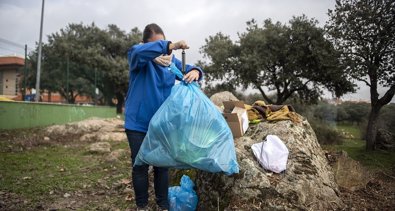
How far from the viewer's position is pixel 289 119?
381cm

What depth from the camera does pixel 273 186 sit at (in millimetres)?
2885

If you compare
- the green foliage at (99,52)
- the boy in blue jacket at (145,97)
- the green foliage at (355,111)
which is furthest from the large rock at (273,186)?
the green foliage at (99,52)

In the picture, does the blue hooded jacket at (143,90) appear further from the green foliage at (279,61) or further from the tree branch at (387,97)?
the green foliage at (279,61)

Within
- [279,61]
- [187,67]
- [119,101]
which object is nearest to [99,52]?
[119,101]

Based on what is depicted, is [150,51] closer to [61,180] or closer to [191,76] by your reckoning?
[191,76]

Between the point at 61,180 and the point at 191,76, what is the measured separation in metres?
2.95

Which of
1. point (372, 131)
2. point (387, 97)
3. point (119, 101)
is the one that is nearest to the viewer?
point (387, 97)

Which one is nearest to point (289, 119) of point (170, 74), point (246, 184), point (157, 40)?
point (246, 184)

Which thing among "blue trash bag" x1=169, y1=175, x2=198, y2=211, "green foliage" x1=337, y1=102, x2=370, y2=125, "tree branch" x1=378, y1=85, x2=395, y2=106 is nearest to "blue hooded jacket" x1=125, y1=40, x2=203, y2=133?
"blue trash bag" x1=169, y1=175, x2=198, y2=211

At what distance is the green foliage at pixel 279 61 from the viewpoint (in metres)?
17.7

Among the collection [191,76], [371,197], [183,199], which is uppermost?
[191,76]

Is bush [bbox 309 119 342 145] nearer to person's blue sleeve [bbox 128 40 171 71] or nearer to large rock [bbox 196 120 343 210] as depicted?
large rock [bbox 196 120 343 210]

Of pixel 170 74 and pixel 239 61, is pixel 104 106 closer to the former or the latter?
pixel 239 61

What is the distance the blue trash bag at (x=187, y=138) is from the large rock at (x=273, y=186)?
0.62 m
